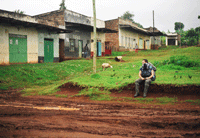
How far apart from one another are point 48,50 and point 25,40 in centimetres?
303

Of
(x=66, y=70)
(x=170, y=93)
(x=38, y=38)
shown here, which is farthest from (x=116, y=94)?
(x=38, y=38)

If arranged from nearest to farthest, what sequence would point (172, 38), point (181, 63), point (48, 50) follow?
point (181, 63) < point (48, 50) < point (172, 38)

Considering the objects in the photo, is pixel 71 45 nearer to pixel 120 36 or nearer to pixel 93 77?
pixel 120 36

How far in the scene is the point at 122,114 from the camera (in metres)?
4.57

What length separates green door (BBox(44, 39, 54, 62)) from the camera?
19.4 meters

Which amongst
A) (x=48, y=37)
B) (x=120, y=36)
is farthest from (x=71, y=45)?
(x=120, y=36)

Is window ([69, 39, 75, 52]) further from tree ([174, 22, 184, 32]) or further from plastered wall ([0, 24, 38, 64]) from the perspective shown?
tree ([174, 22, 184, 32])

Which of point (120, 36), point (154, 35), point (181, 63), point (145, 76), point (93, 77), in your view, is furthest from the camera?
point (154, 35)

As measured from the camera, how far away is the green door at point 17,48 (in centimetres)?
1570

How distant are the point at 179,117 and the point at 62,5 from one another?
42998 mm

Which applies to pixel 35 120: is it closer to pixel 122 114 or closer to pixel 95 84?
pixel 122 114

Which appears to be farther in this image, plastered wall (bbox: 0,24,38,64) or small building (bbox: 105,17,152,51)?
small building (bbox: 105,17,152,51)

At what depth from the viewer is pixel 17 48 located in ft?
53.2

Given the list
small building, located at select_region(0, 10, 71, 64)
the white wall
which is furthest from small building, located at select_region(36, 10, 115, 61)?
small building, located at select_region(0, 10, 71, 64)
